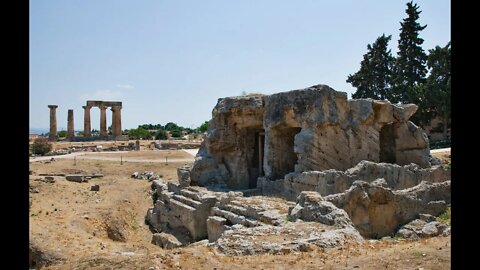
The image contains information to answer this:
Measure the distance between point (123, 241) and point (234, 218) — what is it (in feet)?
16.6

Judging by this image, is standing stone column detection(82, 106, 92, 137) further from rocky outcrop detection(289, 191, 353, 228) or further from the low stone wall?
rocky outcrop detection(289, 191, 353, 228)

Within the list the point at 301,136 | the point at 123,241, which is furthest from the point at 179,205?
the point at 301,136

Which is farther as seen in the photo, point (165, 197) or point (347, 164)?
point (165, 197)

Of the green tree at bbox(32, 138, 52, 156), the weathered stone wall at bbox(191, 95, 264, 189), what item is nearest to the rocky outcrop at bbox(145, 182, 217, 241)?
the weathered stone wall at bbox(191, 95, 264, 189)

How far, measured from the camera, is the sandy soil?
262 inches

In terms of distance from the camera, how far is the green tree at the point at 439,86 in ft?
95.6

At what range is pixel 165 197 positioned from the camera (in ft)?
55.4

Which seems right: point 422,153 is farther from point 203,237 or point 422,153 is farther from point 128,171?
point 128,171

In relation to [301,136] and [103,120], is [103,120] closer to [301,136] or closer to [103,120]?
[103,120]

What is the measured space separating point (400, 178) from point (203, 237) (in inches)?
263

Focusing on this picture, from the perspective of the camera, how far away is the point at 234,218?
12062mm

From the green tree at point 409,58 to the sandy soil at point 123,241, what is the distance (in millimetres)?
18007

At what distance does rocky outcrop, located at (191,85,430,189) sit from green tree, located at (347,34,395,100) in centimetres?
1925
